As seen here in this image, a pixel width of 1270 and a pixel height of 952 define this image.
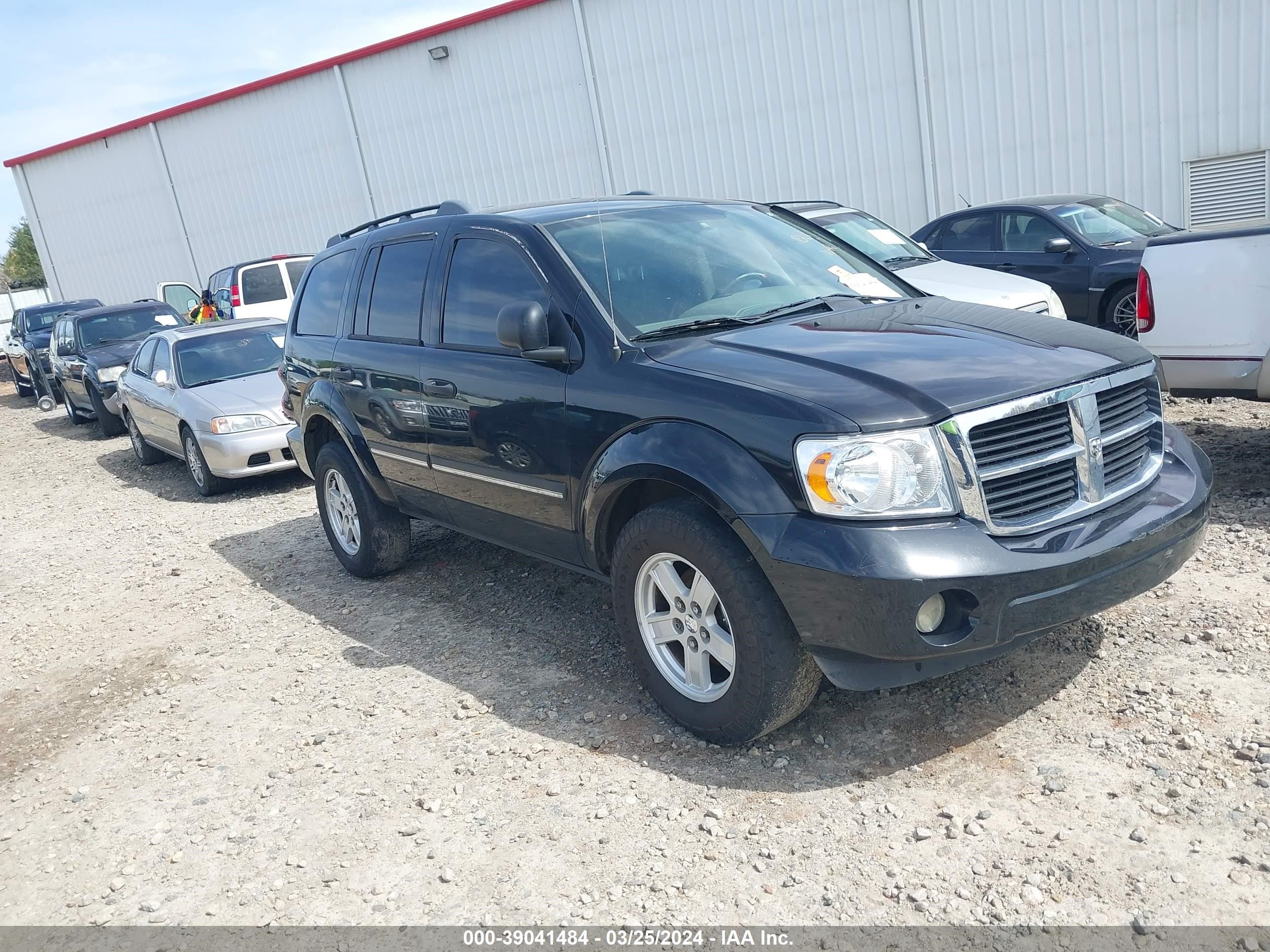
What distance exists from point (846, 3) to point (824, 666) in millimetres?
14419

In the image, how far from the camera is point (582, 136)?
18.6 m

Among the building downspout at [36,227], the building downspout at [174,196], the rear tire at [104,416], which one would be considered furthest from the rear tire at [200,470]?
the building downspout at [36,227]

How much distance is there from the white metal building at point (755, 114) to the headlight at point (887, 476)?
41.0ft

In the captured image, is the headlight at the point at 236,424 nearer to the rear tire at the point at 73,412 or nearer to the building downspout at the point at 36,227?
the rear tire at the point at 73,412

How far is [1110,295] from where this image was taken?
958 cm

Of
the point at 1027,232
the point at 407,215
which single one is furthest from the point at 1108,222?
the point at 407,215

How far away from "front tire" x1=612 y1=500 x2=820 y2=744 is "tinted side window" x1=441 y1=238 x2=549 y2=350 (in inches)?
46.3

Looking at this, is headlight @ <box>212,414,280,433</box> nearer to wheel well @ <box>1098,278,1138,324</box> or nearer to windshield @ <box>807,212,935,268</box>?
windshield @ <box>807,212,935,268</box>

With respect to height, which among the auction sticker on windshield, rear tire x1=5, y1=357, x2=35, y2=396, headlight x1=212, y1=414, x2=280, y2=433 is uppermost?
the auction sticker on windshield

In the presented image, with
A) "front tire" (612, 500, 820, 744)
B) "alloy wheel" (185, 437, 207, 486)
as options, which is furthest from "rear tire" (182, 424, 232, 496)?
"front tire" (612, 500, 820, 744)

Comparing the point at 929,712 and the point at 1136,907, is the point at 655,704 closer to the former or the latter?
the point at 929,712

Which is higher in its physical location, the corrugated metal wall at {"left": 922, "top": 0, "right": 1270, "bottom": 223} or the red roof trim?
the red roof trim

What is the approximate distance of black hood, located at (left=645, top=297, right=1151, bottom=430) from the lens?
124 inches

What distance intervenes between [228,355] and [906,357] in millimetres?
8490
